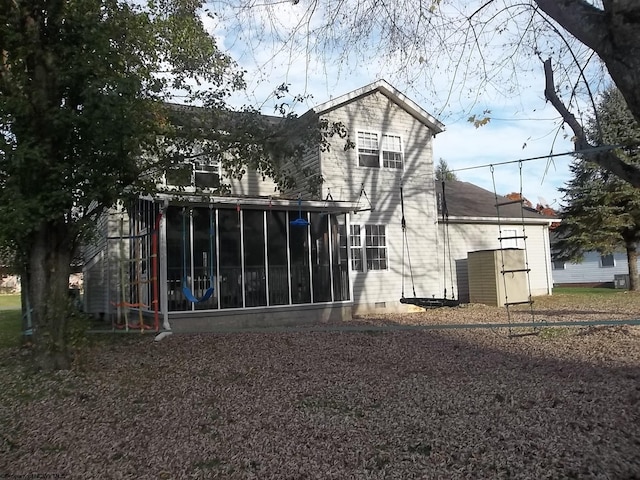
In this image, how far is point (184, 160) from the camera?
28.4ft

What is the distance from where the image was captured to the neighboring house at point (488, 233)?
19.0 meters

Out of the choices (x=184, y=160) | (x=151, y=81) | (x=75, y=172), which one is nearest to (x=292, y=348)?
(x=184, y=160)

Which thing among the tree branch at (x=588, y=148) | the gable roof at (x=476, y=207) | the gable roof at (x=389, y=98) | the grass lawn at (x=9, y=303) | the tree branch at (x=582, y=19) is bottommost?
the grass lawn at (x=9, y=303)

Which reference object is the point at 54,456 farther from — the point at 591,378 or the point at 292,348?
the point at 591,378

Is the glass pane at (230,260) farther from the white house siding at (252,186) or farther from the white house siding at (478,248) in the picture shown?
the white house siding at (478,248)

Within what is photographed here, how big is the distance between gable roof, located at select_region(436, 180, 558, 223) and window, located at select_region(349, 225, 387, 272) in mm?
3710

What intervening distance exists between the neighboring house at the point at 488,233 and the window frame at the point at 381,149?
9.10 ft

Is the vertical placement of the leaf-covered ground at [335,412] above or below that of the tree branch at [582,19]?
below

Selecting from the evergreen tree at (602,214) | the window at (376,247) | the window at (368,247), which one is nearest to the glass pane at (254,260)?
the window at (368,247)

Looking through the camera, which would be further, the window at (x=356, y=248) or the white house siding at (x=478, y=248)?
the white house siding at (x=478, y=248)

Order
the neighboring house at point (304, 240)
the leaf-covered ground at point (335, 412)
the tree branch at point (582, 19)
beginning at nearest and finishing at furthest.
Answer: the tree branch at point (582, 19) → the leaf-covered ground at point (335, 412) → the neighboring house at point (304, 240)

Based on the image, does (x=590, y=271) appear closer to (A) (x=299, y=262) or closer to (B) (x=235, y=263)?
(A) (x=299, y=262)

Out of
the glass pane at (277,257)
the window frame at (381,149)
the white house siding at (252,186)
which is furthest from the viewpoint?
the window frame at (381,149)

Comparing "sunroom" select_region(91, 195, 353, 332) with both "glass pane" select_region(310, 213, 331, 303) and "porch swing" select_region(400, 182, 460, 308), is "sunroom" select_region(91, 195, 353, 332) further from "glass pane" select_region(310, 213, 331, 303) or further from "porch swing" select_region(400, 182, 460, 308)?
"porch swing" select_region(400, 182, 460, 308)
